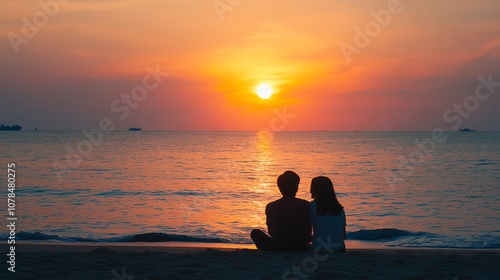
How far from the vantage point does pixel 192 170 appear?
44.6 meters

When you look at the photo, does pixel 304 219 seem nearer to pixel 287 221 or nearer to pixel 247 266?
pixel 287 221

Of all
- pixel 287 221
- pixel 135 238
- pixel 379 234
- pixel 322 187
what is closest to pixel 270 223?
pixel 287 221

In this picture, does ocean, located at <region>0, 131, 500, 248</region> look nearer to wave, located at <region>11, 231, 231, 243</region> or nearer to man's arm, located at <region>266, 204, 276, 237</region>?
wave, located at <region>11, 231, 231, 243</region>

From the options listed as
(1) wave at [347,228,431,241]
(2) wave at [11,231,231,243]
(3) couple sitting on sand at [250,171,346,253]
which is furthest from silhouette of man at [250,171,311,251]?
(1) wave at [347,228,431,241]

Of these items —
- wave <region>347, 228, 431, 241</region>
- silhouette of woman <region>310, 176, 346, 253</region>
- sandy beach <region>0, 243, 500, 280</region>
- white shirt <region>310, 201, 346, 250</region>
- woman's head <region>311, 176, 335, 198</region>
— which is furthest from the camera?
wave <region>347, 228, 431, 241</region>

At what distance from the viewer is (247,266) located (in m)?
8.50

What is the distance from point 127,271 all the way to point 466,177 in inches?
1358

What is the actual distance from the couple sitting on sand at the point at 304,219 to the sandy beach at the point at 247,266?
0.85 ft

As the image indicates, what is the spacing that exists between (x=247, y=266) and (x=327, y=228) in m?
1.50

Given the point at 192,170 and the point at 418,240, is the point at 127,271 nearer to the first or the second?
the point at 418,240

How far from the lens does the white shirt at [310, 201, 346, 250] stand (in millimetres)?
8906

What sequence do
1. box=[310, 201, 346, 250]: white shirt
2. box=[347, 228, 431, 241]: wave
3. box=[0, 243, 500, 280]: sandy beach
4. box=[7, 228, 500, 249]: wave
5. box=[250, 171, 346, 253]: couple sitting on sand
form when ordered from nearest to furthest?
1. box=[0, 243, 500, 280]: sandy beach
2. box=[250, 171, 346, 253]: couple sitting on sand
3. box=[310, 201, 346, 250]: white shirt
4. box=[7, 228, 500, 249]: wave
5. box=[347, 228, 431, 241]: wave

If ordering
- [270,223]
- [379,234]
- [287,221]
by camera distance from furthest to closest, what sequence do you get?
[379,234]
[270,223]
[287,221]

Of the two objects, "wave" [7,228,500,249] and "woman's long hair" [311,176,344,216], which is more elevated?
"woman's long hair" [311,176,344,216]
